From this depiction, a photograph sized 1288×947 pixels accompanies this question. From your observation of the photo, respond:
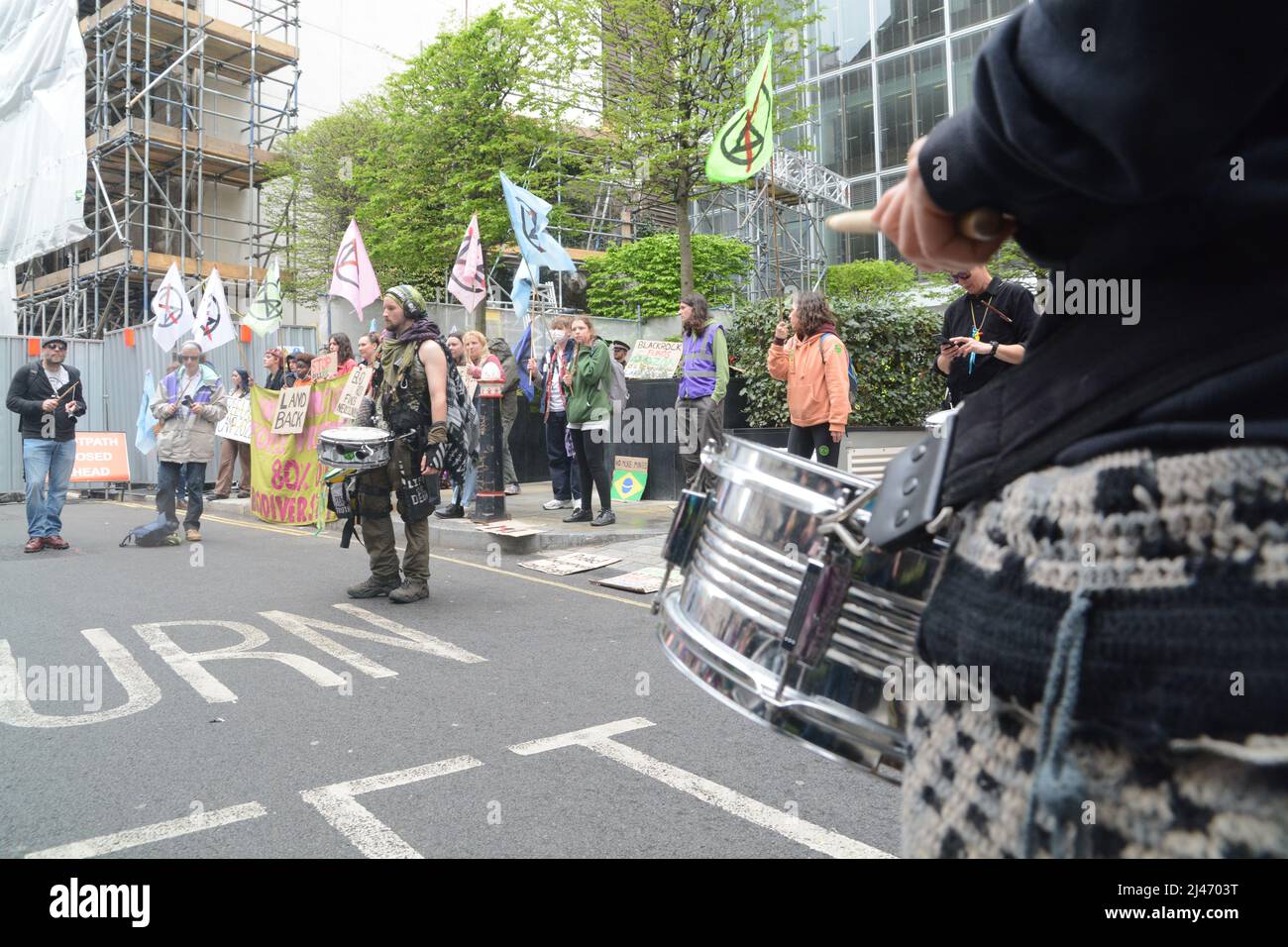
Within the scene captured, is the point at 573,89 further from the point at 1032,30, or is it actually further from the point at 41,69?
the point at 1032,30

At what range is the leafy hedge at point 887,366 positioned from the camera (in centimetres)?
1179

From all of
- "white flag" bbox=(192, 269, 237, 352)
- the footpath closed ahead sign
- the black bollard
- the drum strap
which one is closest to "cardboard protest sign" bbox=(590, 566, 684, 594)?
the black bollard

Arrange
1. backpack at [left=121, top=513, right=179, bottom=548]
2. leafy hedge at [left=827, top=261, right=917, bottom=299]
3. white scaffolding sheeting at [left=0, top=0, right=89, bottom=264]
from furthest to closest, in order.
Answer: leafy hedge at [left=827, top=261, right=917, bottom=299]
white scaffolding sheeting at [left=0, top=0, right=89, bottom=264]
backpack at [left=121, top=513, right=179, bottom=548]

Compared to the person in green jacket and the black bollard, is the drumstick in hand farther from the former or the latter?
the black bollard

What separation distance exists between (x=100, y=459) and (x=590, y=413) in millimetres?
9816

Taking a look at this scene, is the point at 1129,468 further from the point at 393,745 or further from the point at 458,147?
the point at 458,147

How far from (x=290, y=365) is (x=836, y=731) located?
13.2m

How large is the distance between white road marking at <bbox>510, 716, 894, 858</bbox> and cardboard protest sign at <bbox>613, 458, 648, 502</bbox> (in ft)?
24.8

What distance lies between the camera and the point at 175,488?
33.1 ft

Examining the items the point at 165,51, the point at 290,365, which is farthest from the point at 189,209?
the point at 290,365

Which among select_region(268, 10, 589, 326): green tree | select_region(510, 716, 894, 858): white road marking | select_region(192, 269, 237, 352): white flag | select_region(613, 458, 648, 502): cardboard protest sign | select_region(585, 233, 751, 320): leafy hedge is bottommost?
select_region(510, 716, 894, 858): white road marking

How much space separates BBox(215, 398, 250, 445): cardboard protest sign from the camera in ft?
44.5

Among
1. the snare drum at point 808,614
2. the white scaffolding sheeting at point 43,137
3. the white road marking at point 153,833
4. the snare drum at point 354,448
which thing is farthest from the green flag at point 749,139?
the white scaffolding sheeting at point 43,137

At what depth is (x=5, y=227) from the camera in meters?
22.8
